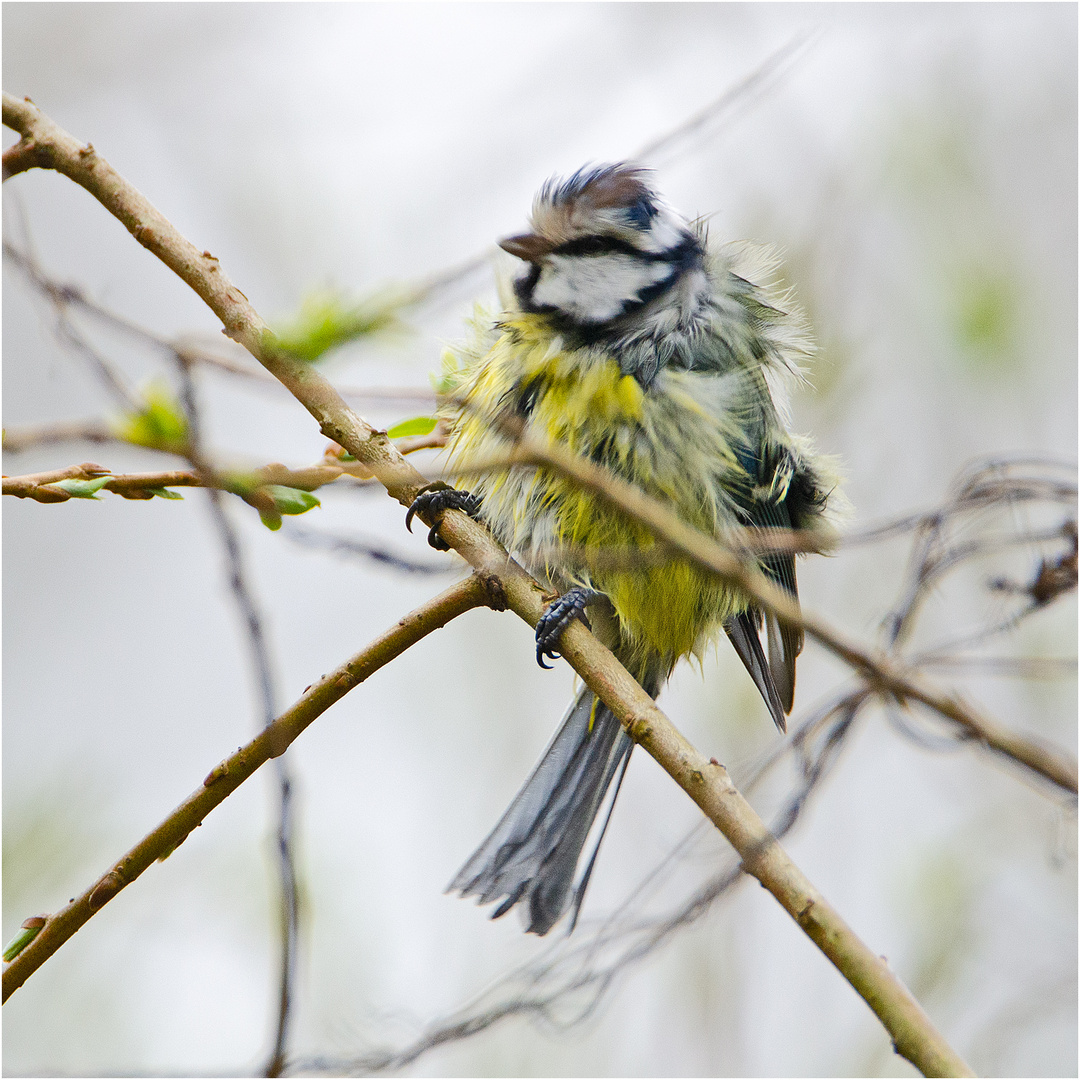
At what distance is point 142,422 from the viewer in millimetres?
700

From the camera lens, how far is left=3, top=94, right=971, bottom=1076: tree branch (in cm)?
71

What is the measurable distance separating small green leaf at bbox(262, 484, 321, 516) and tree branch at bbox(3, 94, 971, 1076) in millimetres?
87

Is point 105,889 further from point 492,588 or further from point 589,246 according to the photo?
point 589,246

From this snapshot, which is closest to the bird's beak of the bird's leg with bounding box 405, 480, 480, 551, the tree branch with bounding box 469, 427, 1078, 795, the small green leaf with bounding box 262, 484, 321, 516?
the bird's leg with bounding box 405, 480, 480, 551

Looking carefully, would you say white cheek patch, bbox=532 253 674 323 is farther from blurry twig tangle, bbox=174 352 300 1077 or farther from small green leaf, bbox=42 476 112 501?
blurry twig tangle, bbox=174 352 300 1077

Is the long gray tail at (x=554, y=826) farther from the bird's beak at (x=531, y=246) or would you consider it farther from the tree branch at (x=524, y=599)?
the bird's beak at (x=531, y=246)

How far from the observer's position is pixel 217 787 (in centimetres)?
97

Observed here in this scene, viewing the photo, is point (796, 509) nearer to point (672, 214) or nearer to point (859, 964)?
point (672, 214)

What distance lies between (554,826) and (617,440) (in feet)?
2.07

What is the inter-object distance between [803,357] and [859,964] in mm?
1287

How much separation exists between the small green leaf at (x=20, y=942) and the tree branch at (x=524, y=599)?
4cm

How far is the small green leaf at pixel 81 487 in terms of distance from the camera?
3.28 feet

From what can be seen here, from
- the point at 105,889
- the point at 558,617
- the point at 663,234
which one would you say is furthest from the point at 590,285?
the point at 105,889

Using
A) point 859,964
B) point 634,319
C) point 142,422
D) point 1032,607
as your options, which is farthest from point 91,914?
point 634,319
